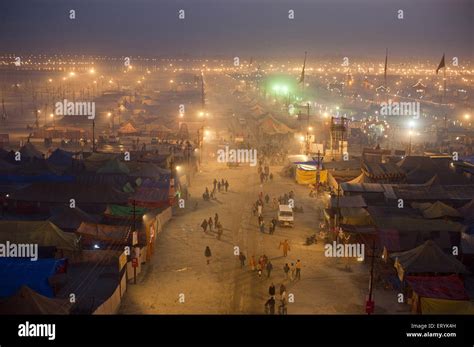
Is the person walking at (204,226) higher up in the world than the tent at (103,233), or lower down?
lower down

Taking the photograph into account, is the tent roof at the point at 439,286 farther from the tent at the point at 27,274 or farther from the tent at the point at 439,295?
the tent at the point at 27,274

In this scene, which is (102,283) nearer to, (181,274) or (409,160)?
(181,274)

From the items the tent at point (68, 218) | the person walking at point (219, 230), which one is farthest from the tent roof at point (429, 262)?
the tent at point (68, 218)
